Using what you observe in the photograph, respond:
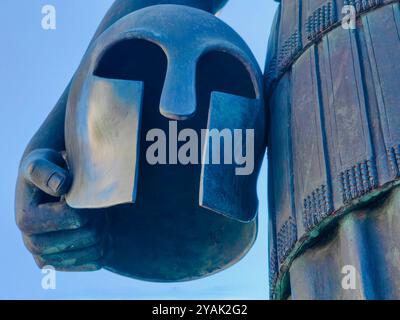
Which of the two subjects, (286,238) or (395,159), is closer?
(395,159)

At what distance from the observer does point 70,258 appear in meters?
6.57

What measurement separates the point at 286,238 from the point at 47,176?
1.44m

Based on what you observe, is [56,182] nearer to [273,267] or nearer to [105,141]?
[105,141]

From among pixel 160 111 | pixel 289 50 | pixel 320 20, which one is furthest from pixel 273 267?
pixel 320 20

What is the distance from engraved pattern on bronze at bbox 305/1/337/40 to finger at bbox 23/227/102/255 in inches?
69.3

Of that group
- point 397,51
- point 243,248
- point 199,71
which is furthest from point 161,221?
point 397,51

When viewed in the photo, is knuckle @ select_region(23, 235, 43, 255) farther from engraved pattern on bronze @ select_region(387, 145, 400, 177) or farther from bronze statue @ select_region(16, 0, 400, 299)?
engraved pattern on bronze @ select_region(387, 145, 400, 177)

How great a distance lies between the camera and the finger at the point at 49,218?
250 inches

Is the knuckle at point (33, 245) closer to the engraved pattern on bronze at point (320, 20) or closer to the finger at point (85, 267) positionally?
the finger at point (85, 267)

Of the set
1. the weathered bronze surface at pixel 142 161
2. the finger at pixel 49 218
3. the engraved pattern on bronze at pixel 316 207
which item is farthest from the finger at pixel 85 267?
the engraved pattern on bronze at pixel 316 207

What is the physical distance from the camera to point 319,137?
594 centimetres
